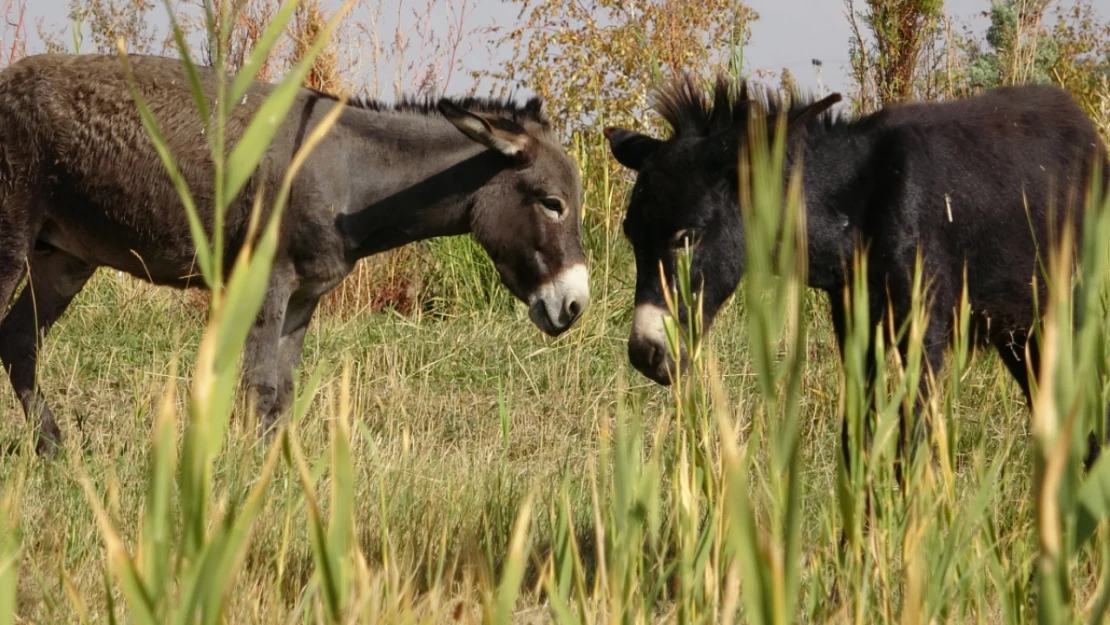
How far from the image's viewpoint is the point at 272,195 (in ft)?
16.7

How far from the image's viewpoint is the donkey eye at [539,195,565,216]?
5.57 meters

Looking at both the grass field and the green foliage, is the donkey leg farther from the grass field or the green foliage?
the green foliage

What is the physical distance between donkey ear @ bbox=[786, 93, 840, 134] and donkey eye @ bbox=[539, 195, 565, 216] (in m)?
2.07

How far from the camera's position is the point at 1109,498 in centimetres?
73

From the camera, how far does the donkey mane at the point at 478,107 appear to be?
226 inches

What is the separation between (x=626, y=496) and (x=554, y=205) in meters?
4.36

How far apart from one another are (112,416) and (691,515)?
3.42 m

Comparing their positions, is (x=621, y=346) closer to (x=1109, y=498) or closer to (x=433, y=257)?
(x=433, y=257)

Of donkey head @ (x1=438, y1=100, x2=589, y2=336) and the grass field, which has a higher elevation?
donkey head @ (x1=438, y1=100, x2=589, y2=336)

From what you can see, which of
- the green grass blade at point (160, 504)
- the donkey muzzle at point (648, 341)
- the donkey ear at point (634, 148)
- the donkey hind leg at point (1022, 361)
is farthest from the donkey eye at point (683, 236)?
the green grass blade at point (160, 504)

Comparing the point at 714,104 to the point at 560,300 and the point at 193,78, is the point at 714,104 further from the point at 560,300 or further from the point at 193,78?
the point at 193,78

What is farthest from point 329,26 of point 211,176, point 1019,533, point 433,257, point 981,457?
point 433,257

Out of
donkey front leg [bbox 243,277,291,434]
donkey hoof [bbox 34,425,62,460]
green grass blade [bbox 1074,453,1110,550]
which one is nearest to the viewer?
green grass blade [bbox 1074,453,1110,550]

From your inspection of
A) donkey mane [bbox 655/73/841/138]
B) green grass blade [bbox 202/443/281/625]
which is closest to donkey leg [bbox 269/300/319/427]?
donkey mane [bbox 655/73/841/138]
